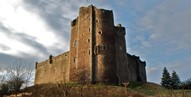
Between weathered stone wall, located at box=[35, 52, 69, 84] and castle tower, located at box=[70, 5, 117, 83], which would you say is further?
weathered stone wall, located at box=[35, 52, 69, 84]

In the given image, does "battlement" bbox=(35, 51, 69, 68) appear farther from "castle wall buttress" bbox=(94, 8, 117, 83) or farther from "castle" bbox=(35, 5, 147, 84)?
"castle wall buttress" bbox=(94, 8, 117, 83)

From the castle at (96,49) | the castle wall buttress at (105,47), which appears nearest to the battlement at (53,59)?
the castle at (96,49)

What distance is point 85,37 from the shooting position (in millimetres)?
37844

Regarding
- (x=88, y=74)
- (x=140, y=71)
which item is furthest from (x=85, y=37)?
(x=140, y=71)

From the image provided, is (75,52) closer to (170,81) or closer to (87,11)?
(87,11)

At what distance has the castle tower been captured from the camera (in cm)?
3588

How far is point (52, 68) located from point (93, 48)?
16.5 metres

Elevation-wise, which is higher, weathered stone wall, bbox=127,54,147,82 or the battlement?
the battlement

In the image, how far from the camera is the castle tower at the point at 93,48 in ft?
118

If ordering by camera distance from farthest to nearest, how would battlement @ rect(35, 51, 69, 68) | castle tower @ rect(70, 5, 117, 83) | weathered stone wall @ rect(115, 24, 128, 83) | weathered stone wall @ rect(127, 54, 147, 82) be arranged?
1. weathered stone wall @ rect(127, 54, 147, 82)
2. battlement @ rect(35, 51, 69, 68)
3. weathered stone wall @ rect(115, 24, 128, 83)
4. castle tower @ rect(70, 5, 117, 83)

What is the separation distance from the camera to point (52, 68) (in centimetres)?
5103

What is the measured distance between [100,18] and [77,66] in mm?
7045

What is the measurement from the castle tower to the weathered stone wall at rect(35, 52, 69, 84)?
7872 mm

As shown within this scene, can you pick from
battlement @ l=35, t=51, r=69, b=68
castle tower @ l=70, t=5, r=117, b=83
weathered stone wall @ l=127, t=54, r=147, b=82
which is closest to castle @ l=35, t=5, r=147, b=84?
castle tower @ l=70, t=5, r=117, b=83
